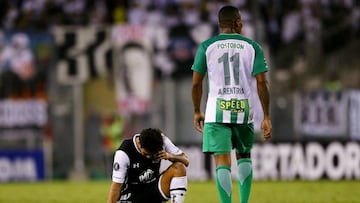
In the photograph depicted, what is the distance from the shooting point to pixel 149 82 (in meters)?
25.3

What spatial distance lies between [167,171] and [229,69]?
4.10 feet

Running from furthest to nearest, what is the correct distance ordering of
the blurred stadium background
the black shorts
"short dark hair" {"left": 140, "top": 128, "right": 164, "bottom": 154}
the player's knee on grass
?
the blurred stadium background
the black shorts
the player's knee on grass
"short dark hair" {"left": 140, "top": 128, "right": 164, "bottom": 154}

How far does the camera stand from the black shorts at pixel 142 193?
37.5 feet

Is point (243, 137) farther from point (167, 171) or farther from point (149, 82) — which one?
point (149, 82)

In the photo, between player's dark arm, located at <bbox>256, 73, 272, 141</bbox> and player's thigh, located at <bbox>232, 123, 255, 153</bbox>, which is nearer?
player's dark arm, located at <bbox>256, 73, 272, 141</bbox>

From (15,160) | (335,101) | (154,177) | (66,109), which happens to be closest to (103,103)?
(66,109)

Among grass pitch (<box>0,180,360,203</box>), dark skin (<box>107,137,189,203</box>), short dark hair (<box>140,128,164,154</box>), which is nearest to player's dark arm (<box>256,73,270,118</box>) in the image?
dark skin (<box>107,137,189,203</box>)

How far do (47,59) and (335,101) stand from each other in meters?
6.89

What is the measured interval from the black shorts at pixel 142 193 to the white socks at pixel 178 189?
0.73ft

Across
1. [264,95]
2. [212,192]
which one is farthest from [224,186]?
[212,192]

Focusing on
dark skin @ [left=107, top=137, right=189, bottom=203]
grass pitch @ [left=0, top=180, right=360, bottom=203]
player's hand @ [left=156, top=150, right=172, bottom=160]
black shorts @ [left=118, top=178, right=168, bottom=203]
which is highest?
player's hand @ [left=156, top=150, right=172, bottom=160]

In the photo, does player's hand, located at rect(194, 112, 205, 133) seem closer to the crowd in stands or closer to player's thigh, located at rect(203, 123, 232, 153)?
player's thigh, located at rect(203, 123, 232, 153)

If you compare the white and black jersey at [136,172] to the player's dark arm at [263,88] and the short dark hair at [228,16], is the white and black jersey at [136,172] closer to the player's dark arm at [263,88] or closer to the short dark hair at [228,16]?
the player's dark arm at [263,88]

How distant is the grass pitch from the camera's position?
53.7 feet
